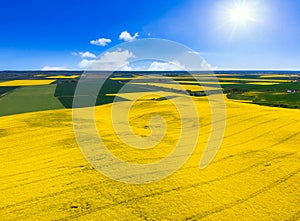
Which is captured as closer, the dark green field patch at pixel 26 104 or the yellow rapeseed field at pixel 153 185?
the yellow rapeseed field at pixel 153 185

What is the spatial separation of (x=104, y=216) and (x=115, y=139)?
9.89 m

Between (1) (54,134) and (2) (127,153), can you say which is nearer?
(2) (127,153)

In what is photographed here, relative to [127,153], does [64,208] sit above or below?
below

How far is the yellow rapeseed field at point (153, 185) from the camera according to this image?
11.7m

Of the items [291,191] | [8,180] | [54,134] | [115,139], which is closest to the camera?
[291,191]

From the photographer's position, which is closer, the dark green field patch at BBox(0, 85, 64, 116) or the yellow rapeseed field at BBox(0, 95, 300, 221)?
the yellow rapeseed field at BBox(0, 95, 300, 221)

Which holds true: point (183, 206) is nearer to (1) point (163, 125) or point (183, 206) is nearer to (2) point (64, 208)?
(2) point (64, 208)

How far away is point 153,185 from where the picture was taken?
13867mm

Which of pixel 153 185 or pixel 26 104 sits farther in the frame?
pixel 26 104

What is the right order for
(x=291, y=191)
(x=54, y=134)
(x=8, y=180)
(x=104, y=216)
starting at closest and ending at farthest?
1. (x=104, y=216)
2. (x=291, y=191)
3. (x=8, y=180)
4. (x=54, y=134)

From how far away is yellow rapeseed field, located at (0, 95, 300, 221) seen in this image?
38.3ft

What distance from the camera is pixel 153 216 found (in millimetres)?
11375

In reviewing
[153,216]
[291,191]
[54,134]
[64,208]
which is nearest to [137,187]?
[153,216]

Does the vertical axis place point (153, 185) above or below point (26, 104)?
below
